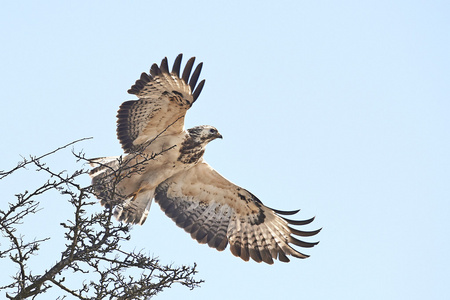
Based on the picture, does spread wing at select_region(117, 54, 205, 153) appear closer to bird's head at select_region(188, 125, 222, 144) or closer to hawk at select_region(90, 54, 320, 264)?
hawk at select_region(90, 54, 320, 264)

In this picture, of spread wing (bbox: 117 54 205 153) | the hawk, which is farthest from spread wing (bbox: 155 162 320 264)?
spread wing (bbox: 117 54 205 153)

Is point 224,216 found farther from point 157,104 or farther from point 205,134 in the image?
point 157,104

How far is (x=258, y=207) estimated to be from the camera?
918 cm

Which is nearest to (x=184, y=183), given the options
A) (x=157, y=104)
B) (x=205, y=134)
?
(x=205, y=134)

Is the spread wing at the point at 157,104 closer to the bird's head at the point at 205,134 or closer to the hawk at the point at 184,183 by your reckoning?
the hawk at the point at 184,183

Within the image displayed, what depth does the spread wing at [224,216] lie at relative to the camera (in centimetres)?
899

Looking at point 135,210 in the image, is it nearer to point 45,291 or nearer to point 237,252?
point 237,252

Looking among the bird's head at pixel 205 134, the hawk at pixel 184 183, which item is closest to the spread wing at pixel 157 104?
the hawk at pixel 184 183

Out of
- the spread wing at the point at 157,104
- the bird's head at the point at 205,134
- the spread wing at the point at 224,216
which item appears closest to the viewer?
the spread wing at the point at 157,104

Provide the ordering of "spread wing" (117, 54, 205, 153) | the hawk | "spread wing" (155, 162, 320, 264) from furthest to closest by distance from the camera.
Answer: "spread wing" (155, 162, 320, 264), the hawk, "spread wing" (117, 54, 205, 153)

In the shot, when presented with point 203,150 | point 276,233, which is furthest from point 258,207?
point 203,150

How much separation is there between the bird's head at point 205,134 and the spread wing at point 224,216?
23.8 inches

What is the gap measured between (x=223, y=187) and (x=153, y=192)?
42.7 inches

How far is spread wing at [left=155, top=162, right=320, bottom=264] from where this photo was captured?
8.99m
